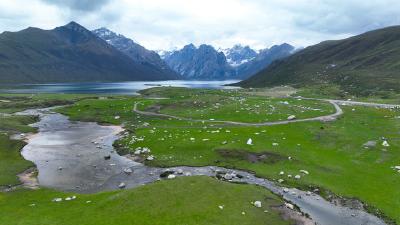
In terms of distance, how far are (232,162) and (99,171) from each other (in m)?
24.6

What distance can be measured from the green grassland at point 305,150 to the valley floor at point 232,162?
172mm

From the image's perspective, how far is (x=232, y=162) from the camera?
239ft

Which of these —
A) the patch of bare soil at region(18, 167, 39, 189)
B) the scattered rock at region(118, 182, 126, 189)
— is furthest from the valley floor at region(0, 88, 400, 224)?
the scattered rock at region(118, 182, 126, 189)

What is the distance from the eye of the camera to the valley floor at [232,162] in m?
45.2

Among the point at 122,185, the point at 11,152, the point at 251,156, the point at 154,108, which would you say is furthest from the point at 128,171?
the point at 154,108

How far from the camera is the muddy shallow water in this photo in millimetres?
49719

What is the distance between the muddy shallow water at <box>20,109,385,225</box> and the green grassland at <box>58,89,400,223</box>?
3.45 m

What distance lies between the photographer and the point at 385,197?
53125 millimetres

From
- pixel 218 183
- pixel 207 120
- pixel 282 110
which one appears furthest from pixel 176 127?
pixel 218 183

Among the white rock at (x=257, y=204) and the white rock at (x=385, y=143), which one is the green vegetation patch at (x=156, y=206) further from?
the white rock at (x=385, y=143)

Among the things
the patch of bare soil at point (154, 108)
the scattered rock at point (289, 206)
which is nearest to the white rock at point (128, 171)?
the scattered rock at point (289, 206)

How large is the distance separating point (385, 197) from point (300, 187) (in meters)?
11.7

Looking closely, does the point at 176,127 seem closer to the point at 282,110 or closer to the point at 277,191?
the point at 282,110

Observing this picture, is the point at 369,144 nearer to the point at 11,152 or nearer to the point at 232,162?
the point at 232,162
